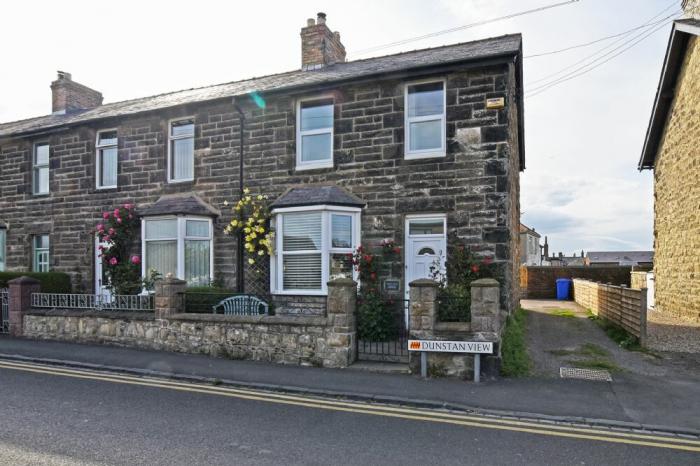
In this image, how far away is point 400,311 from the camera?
459 inches

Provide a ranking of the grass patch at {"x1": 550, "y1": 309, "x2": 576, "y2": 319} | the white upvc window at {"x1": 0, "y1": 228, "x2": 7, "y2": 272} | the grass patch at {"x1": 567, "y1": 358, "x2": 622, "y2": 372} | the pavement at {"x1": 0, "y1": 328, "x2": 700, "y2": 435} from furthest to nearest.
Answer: the white upvc window at {"x1": 0, "y1": 228, "x2": 7, "y2": 272} < the grass patch at {"x1": 550, "y1": 309, "x2": 576, "y2": 319} < the grass patch at {"x1": 567, "y1": 358, "x2": 622, "y2": 372} < the pavement at {"x1": 0, "y1": 328, "x2": 700, "y2": 435}

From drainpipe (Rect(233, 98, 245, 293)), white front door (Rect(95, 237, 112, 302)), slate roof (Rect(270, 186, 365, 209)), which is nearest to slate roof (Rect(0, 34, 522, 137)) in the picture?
drainpipe (Rect(233, 98, 245, 293))

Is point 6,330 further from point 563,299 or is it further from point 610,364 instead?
point 563,299

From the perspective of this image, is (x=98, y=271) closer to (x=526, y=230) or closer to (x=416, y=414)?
(x=416, y=414)

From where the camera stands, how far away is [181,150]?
49.3ft

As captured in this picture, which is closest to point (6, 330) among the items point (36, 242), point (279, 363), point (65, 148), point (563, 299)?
point (36, 242)

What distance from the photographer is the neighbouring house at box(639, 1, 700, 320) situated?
14.9 m

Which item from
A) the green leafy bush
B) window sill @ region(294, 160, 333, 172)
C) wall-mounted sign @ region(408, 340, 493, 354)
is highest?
window sill @ region(294, 160, 333, 172)

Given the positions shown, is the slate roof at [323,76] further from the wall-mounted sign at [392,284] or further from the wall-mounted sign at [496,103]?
the wall-mounted sign at [392,284]

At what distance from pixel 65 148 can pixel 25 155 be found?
223 centimetres

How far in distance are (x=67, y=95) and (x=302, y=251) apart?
44.7 ft

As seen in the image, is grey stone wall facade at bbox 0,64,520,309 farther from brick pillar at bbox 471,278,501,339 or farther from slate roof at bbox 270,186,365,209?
brick pillar at bbox 471,278,501,339

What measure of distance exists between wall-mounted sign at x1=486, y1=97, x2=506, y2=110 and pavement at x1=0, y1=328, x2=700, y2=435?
5.93m

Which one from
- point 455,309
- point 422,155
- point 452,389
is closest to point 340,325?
point 455,309
